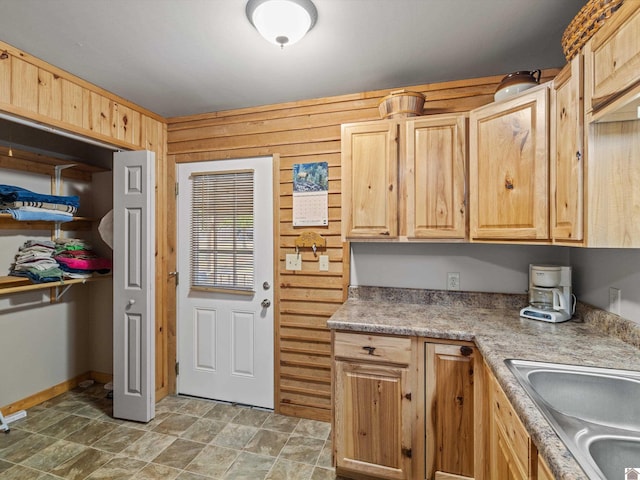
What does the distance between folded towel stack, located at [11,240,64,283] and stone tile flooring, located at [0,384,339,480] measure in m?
1.10

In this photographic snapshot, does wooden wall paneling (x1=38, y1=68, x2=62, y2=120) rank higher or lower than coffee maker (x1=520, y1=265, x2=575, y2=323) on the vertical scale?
higher

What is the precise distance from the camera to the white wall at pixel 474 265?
1.79 m

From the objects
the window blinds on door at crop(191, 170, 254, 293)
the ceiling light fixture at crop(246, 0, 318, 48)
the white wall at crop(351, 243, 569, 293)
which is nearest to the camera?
the ceiling light fixture at crop(246, 0, 318, 48)

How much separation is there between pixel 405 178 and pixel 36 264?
2920mm

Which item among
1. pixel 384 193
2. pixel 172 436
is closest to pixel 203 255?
pixel 172 436

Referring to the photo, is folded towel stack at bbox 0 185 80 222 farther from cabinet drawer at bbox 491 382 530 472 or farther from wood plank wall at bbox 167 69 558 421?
cabinet drawer at bbox 491 382 530 472

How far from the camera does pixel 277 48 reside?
6.07 feet

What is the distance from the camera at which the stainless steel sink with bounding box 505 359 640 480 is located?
91 cm

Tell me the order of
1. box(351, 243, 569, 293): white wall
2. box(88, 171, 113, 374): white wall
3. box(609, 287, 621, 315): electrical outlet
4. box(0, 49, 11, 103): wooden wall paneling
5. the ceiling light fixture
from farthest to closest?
box(88, 171, 113, 374): white wall
box(351, 243, 569, 293): white wall
box(0, 49, 11, 103): wooden wall paneling
box(609, 287, 621, 315): electrical outlet
the ceiling light fixture

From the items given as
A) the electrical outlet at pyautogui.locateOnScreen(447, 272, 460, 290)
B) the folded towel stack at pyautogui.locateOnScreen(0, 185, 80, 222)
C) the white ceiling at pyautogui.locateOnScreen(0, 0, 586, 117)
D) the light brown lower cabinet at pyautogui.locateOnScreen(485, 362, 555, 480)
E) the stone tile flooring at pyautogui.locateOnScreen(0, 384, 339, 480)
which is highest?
the white ceiling at pyautogui.locateOnScreen(0, 0, 586, 117)

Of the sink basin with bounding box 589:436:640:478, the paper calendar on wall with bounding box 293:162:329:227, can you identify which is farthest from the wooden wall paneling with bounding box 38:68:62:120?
the sink basin with bounding box 589:436:640:478

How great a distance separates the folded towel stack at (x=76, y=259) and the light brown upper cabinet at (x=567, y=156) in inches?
134

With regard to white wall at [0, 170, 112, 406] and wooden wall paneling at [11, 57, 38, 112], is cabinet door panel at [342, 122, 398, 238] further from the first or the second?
white wall at [0, 170, 112, 406]

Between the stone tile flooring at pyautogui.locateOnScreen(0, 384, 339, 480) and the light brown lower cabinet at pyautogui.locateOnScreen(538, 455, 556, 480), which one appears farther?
the stone tile flooring at pyautogui.locateOnScreen(0, 384, 339, 480)
